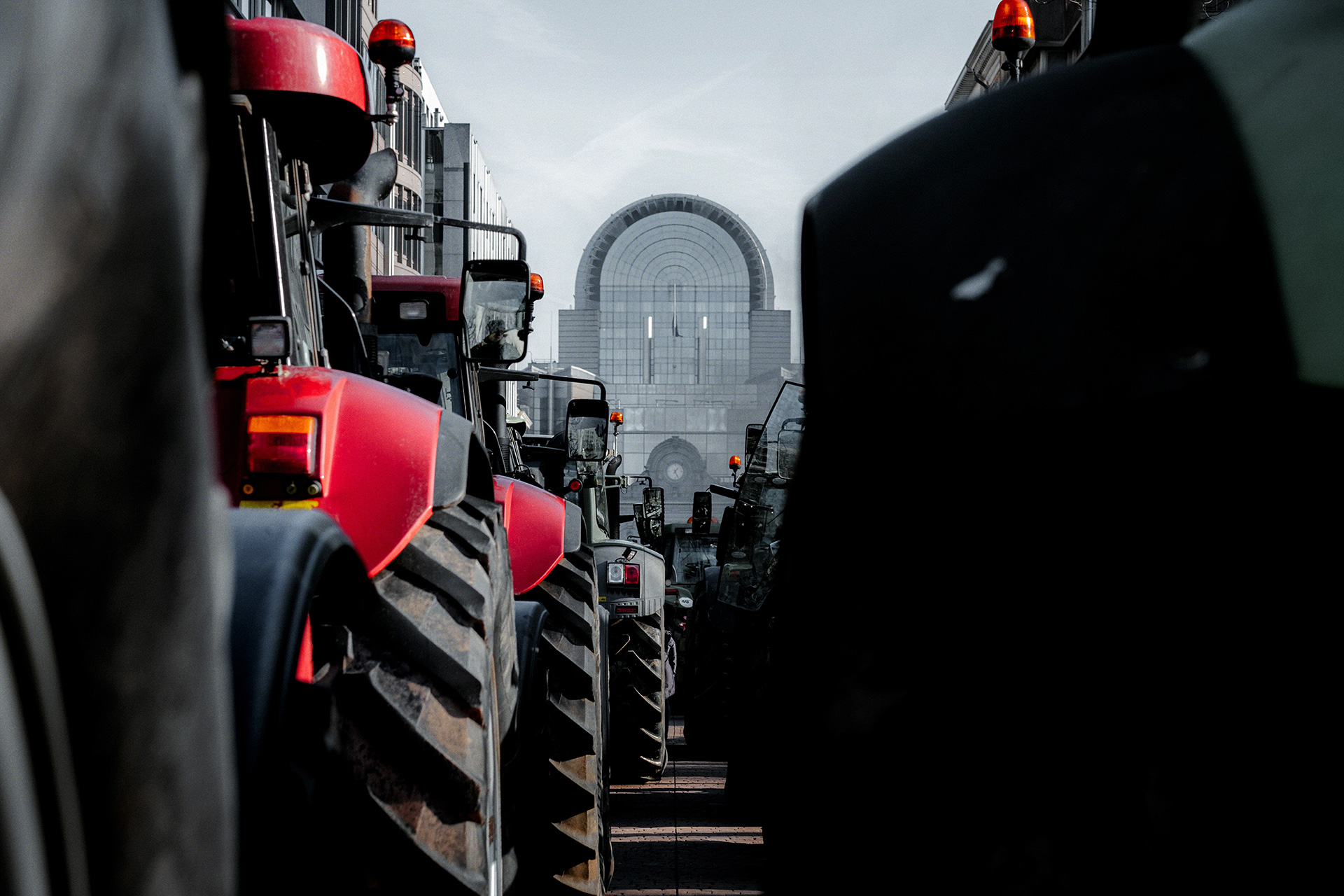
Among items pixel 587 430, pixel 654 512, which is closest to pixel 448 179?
pixel 654 512

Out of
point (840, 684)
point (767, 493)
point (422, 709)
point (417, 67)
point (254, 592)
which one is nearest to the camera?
point (840, 684)

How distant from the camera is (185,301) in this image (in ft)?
2.39

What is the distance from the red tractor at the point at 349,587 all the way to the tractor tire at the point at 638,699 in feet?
13.9

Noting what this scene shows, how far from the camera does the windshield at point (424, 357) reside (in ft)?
20.0

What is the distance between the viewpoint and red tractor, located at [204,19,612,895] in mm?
1491

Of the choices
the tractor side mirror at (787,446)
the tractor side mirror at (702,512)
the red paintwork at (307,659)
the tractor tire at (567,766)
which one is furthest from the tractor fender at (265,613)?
the tractor side mirror at (702,512)

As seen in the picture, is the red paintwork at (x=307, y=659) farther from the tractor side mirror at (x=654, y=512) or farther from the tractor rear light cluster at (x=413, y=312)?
the tractor side mirror at (x=654, y=512)

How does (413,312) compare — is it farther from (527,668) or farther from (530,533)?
(527,668)

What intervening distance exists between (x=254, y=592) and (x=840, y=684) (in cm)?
84

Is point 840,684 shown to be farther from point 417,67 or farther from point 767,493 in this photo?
point 417,67

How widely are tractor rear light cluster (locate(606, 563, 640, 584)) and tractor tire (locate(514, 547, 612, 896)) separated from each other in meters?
3.82

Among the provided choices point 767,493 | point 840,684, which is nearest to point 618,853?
point 767,493

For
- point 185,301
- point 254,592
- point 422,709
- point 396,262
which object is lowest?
point 422,709

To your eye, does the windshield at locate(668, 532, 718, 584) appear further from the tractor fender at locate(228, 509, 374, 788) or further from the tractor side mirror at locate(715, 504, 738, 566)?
the tractor fender at locate(228, 509, 374, 788)
